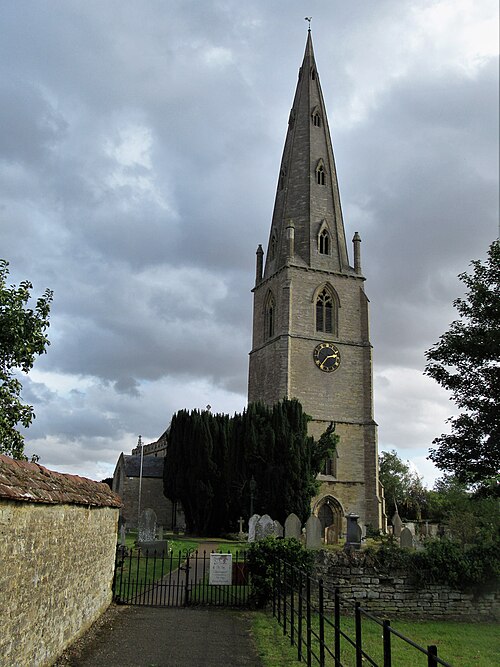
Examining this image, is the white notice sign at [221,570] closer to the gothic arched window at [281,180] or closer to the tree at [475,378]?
the tree at [475,378]

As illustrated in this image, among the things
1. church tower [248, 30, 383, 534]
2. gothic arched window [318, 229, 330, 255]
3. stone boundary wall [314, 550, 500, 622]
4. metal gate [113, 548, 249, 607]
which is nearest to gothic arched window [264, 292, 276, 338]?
church tower [248, 30, 383, 534]

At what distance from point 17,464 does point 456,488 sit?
2777cm

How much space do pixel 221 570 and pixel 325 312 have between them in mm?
29722

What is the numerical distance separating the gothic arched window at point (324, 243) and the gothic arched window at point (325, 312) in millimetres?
3150

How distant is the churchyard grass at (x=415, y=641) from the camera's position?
925 cm

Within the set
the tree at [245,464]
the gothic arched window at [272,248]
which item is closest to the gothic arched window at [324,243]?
the gothic arched window at [272,248]

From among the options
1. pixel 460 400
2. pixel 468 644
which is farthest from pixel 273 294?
pixel 468 644

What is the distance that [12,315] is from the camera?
45.0 ft

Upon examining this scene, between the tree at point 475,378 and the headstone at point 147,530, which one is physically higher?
the tree at point 475,378

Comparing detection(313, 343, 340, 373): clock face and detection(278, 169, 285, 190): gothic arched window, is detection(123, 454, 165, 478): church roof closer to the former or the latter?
detection(313, 343, 340, 373): clock face

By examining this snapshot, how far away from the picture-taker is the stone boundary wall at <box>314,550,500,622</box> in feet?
41.8

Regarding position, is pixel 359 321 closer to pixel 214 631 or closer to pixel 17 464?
pixel 214 631

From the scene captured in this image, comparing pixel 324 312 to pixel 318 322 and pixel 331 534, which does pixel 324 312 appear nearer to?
pixel 318 322

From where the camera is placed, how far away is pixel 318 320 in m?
41.6
